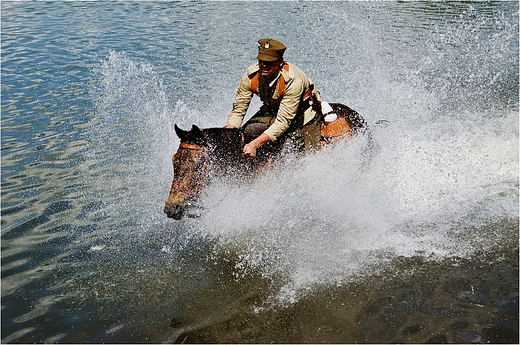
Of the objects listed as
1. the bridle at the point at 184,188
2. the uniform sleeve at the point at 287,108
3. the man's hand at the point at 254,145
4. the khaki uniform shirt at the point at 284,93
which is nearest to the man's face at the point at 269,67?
the khaki uniform shirt at the point at 284,93

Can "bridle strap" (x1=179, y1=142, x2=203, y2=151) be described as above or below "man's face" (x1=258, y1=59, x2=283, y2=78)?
below

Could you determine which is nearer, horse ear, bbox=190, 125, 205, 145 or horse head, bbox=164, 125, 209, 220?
horse head, bbox=164, 125, 209, 220

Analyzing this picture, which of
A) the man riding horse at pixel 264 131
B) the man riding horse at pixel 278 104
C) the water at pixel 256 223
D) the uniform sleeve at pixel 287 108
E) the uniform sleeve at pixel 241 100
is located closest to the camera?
the water at pixel 256 223

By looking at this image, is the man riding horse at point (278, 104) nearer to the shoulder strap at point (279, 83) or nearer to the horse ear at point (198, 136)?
the shoulder strap at point (279, 83)

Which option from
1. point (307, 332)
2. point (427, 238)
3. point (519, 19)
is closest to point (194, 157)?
point (307, 332)

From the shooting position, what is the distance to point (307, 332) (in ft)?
17.4

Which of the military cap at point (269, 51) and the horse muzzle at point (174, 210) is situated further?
the military cap at point (269, 51)

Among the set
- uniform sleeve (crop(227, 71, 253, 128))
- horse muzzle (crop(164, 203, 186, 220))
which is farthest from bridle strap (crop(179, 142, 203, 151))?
uniform sleeve (crop(227, 71, 253, 128))

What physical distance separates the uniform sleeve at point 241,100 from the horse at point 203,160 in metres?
0.59

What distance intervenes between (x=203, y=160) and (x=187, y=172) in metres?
0.28

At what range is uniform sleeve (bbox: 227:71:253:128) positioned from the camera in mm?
7527

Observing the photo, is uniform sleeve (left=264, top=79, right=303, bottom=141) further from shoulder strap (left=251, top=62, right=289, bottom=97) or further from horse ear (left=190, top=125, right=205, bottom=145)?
horse ear (left=190, top=125, right=205, bottom=145)

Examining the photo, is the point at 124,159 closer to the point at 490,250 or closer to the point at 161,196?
the point at 161,196

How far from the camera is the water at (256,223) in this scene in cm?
553
